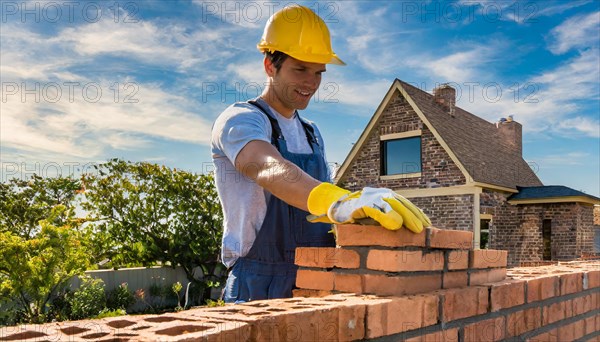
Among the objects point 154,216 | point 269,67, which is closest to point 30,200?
point 154,216

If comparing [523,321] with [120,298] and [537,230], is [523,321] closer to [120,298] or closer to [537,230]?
[120,298]

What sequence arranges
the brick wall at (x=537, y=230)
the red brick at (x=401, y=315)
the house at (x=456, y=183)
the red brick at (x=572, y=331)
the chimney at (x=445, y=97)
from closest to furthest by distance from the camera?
the red brick at (x=401, y=315) < the red brick at (x=572, y=331) < the house at (x=456, y=183) < the brick wall at (x=537, y=230) < the chimney at (x=445, y=97)

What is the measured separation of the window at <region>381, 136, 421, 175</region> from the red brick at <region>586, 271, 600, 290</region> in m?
13.8

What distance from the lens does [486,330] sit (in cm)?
263

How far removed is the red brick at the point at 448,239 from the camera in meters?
2.35

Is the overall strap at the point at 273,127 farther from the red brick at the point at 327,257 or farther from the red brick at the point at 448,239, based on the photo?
the red brick at the point at 448,239

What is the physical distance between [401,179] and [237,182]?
1570 centimetres

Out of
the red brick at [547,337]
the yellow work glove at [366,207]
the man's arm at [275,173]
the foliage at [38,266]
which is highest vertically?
the man's arm at [275,173]

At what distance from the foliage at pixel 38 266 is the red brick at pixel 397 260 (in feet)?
46.2

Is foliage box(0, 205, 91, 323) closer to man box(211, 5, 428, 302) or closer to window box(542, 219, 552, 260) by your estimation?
man box(211, 5, 428, 302)

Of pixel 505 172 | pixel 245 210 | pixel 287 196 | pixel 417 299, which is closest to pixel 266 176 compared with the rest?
pixel 287 196

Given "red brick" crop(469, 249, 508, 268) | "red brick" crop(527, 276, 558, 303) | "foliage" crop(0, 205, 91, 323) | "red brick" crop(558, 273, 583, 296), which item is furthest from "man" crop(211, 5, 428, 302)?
"foliage" crop(0, 205, 91, 323)

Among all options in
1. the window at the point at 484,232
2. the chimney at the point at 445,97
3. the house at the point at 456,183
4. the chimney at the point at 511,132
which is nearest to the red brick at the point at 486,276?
the house at the point at 456,183

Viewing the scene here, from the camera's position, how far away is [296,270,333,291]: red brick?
236cm
